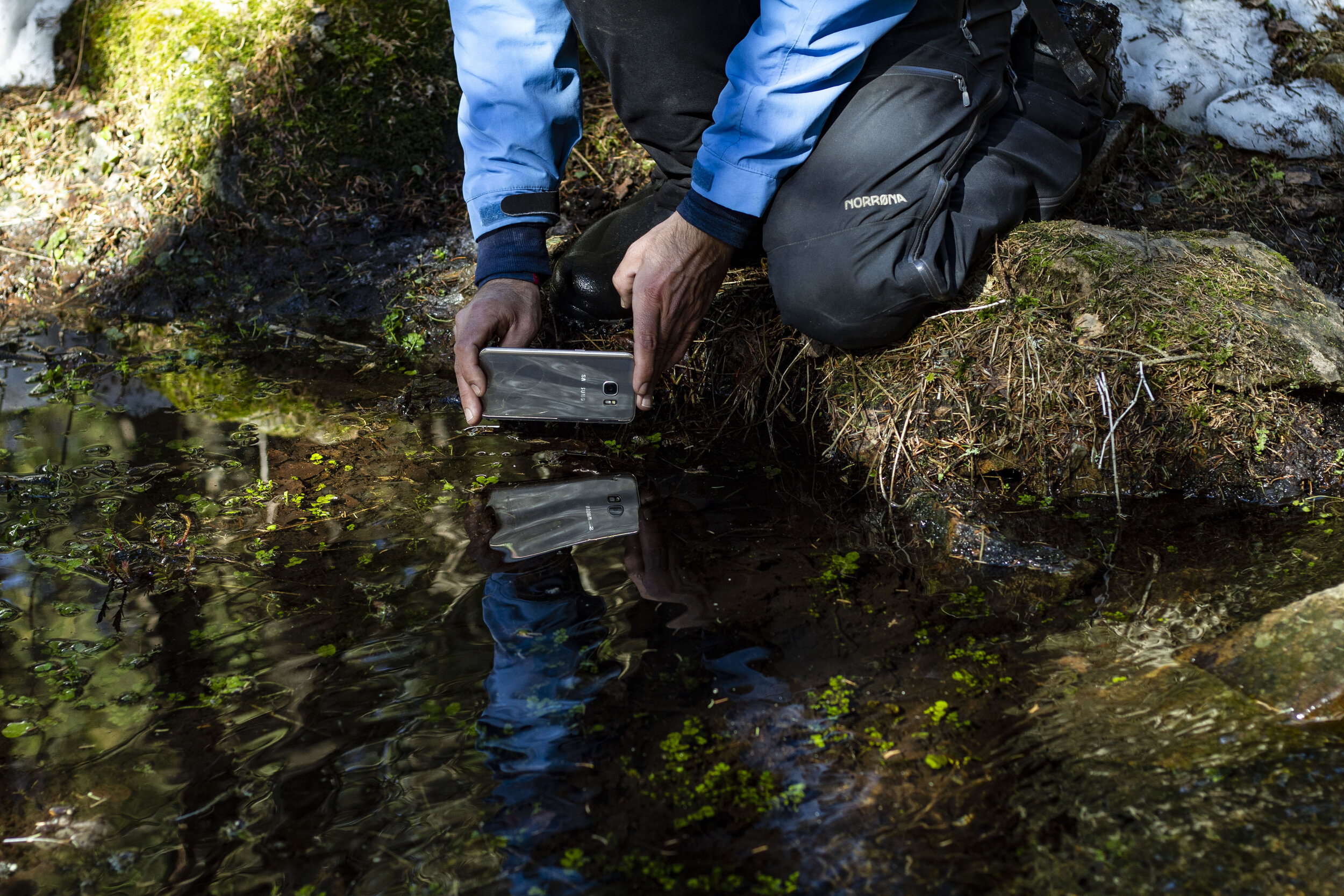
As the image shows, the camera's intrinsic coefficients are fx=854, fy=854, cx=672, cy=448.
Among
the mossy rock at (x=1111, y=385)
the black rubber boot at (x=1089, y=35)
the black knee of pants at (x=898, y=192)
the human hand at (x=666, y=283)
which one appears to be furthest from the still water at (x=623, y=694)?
the black rubber boot at (x=1089, y=35)

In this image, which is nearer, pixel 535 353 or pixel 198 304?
pixel 535 353

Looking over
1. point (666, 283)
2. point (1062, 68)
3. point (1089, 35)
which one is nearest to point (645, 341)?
point (666, 283)

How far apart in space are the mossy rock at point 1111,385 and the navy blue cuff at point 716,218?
66 centimetres

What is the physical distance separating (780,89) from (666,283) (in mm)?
626

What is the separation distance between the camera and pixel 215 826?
63.8 inches

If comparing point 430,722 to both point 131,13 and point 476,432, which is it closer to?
point 476,432

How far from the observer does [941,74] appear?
2.55m

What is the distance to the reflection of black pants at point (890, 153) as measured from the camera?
2543mm

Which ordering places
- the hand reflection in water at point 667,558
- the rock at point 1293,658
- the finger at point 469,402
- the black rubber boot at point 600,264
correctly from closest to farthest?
the rock at point 1293,658, the hand reflection in water at point 667,558, the finger at point 469,402, the black rubber boot at point 600,264

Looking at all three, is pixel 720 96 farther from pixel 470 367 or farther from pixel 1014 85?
pixel 470 367

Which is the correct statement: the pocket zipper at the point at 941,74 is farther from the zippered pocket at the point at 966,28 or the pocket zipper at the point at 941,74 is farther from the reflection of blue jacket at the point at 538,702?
the reflection of blue jacket at the point at 538,702

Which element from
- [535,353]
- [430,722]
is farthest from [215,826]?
[535,353]

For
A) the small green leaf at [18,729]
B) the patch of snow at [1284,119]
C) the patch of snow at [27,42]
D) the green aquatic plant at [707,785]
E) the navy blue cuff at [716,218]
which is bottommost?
the green aquatic plant at [707,785]

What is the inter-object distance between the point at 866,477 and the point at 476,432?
137 centimetres
